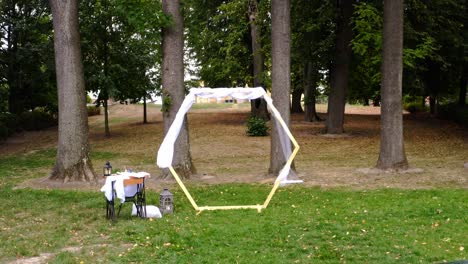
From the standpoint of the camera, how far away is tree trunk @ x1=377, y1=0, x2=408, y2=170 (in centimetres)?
1431

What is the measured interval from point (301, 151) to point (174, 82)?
26.2 feet

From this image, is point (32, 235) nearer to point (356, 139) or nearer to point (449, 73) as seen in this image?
point (356, 139)

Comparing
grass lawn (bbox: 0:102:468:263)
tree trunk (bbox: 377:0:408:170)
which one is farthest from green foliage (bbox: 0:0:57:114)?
tree trunk (bbox: 377:0:408:170)

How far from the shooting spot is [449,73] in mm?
30312

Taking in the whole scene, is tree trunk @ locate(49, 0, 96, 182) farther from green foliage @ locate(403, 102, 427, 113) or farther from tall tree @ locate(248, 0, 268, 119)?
green foliage @ locate(403, 102, 427, 113)

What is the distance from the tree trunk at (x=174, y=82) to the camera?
14.1 metres

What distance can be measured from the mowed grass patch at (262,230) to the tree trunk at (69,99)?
83.3 inches

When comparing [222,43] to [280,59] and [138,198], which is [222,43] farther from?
[138,198]

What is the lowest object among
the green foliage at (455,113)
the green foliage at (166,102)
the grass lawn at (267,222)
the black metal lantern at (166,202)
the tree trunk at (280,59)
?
the grass lawn at (267,222)

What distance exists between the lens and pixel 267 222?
9.10m

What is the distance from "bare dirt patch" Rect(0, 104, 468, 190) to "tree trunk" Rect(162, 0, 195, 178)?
59 centimetres

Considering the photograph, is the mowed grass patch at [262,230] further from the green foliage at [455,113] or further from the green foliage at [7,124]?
the green foliage at [455,113]

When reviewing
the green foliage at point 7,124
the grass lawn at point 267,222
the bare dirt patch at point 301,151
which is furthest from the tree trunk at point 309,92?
the green foliage at point 7,124

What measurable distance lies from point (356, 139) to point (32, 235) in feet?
55.3
